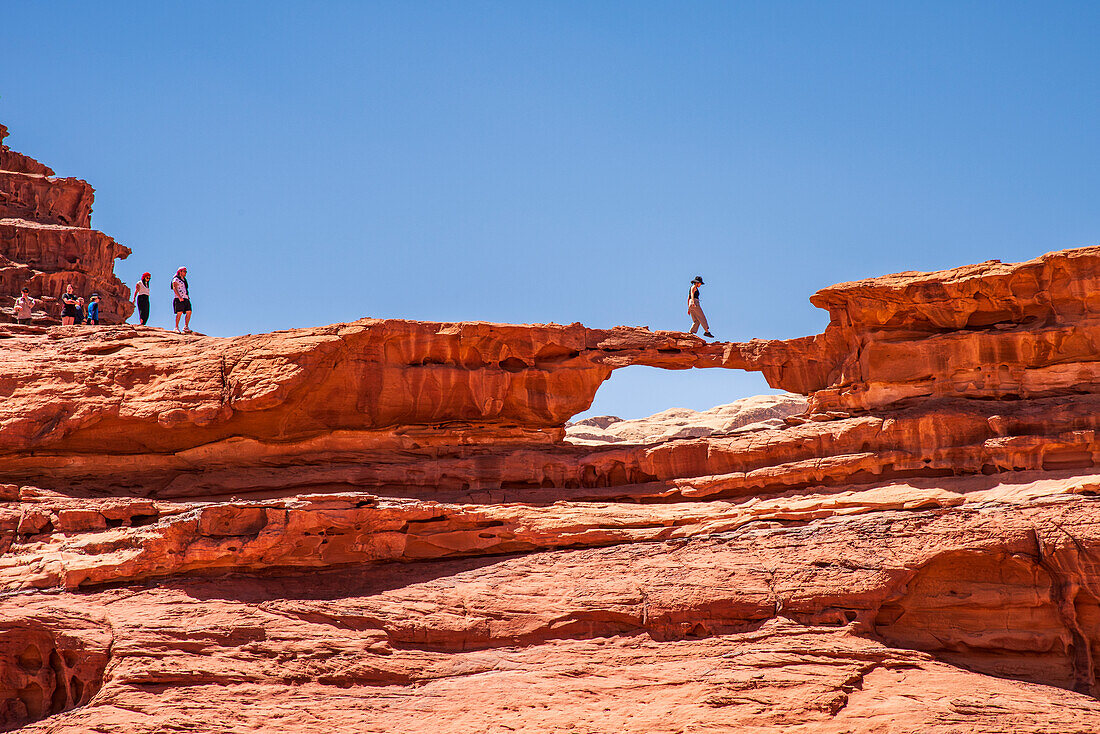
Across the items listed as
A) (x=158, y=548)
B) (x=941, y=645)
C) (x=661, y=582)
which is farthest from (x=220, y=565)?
(x=941, y=645)

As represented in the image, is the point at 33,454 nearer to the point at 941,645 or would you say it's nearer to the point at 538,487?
the point at 538,487

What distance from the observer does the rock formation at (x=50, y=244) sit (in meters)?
28.5

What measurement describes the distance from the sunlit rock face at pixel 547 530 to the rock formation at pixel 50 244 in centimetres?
741

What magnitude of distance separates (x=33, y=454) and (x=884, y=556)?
52.7ft

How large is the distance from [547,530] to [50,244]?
1956cm

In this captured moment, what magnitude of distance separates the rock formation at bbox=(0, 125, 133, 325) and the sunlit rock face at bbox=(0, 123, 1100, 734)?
24.3 feet

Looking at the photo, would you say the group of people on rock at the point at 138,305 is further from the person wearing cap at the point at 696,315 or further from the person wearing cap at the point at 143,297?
the person wearing cap at the point at 696,315

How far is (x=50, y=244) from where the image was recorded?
29812mm

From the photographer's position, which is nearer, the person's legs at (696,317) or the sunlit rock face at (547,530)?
the sunlit rock face at (547,530)

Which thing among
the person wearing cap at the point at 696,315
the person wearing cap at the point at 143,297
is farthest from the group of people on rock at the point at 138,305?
the person wearing cap at the point at 696,315

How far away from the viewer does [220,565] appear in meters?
17.3

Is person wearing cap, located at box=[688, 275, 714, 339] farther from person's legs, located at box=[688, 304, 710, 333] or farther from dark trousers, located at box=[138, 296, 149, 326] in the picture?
dark trousers, located at box=[138, 296, 149, 326]

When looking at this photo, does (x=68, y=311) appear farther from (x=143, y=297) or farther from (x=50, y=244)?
(x=50, y=244)

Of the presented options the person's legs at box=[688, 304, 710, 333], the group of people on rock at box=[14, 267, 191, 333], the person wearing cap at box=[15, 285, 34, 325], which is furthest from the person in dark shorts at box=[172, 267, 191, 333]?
the person's legs at box=[688, 304, 710, 333]
